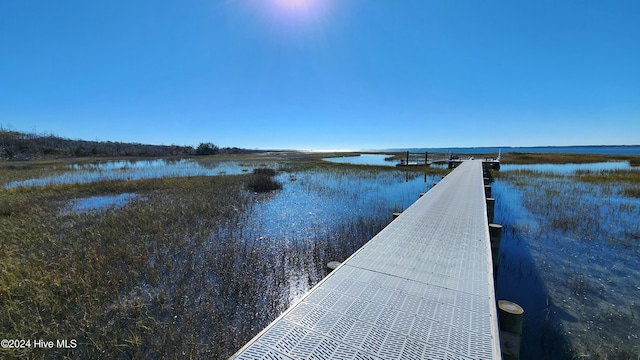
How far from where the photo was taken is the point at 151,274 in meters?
6.07

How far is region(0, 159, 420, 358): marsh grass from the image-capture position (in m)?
4.16

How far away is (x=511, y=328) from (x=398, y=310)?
1.38 meters

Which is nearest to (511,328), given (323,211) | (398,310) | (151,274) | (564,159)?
(398,310)

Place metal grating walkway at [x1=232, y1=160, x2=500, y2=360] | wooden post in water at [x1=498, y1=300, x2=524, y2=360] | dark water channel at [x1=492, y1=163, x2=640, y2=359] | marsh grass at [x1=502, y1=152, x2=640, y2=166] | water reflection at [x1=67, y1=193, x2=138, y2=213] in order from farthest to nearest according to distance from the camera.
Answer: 1. marsh grass at [x1=502, y1=152, x2=640, y2=166]
2. water reflection at [x1=67, y1=193, x2=138, y2=213]
3. dark water channel at [x1=492, y1=163, x2=640, y2=359]
4. wooden post in water at [x1=498, y1=300, x2=524, y2=360]
5. metal grating walkway at [x1=232, y1=160, x2=500, y2=360]

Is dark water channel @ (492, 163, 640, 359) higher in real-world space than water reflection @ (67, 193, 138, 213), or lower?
lower

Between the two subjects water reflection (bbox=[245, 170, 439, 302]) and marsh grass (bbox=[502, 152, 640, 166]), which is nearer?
water reflection (bbox=[245, 170, 439, 302])

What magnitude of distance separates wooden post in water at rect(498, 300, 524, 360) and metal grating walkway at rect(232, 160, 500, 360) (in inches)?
7.5

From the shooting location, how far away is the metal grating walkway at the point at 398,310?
7.70 ft

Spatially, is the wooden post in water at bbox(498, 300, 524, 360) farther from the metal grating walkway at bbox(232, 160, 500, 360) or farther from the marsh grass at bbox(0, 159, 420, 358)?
the marsh grass at bbox(0, 159, 420, 358)

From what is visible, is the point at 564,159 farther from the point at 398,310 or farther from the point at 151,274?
the point at 151,274

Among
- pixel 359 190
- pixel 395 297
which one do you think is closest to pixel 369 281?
pixel 395 297

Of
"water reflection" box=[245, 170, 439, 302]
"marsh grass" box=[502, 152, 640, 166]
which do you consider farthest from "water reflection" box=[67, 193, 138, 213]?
"marsh grass" box=[502, 152, 640, 166]

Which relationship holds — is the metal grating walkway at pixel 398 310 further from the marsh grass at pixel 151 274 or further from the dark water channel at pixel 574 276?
the marsh grass at pixel 151 274

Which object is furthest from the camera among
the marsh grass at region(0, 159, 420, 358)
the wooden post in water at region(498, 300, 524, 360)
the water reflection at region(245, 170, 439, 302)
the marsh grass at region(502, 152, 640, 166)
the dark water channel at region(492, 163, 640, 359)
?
the marsh grass at region(502, 152, 640, 166)
